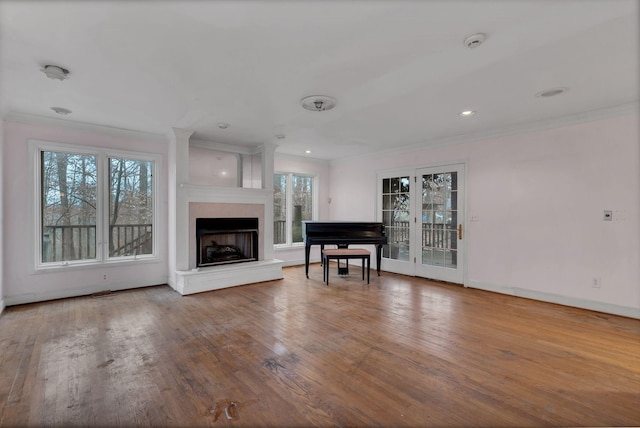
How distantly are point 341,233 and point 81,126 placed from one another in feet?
14.3

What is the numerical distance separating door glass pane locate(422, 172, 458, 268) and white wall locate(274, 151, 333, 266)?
2.55 m

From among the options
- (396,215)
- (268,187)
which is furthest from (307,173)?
(396,215)

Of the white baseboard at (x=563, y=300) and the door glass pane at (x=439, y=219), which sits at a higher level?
the door glass pane at (x=439, y=219)

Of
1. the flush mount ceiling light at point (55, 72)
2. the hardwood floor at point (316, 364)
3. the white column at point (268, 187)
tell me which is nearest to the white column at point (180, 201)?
the hardwood floor at point (316, 364)

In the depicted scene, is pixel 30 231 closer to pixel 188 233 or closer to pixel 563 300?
pixel 188 233

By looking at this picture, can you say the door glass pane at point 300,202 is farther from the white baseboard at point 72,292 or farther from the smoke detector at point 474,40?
the smoke detector at point 474,40

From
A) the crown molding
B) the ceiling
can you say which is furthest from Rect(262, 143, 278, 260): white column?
the crown molding

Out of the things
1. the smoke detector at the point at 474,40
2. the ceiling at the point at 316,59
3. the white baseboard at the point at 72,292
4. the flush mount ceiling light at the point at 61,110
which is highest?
the flush mount ceiling light at the point at 61,110

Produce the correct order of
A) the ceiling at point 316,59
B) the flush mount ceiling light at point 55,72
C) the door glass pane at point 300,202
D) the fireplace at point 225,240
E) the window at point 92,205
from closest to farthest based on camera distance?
the ceiling at point 316,59 → the flush mount ceiling light at point 55,72 → the window at point 92,205 → the fireplace at point 225,240 → the door glass pane at point 300,202

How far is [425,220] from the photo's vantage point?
553cm

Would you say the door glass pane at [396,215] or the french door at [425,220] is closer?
the french door at [425,220]

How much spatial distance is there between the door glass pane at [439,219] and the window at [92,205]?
4779 millimetres

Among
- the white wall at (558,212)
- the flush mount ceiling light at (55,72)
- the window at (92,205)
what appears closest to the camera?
the flush mount ceiling light at (55,72)

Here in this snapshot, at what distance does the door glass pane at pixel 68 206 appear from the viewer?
163 inches
